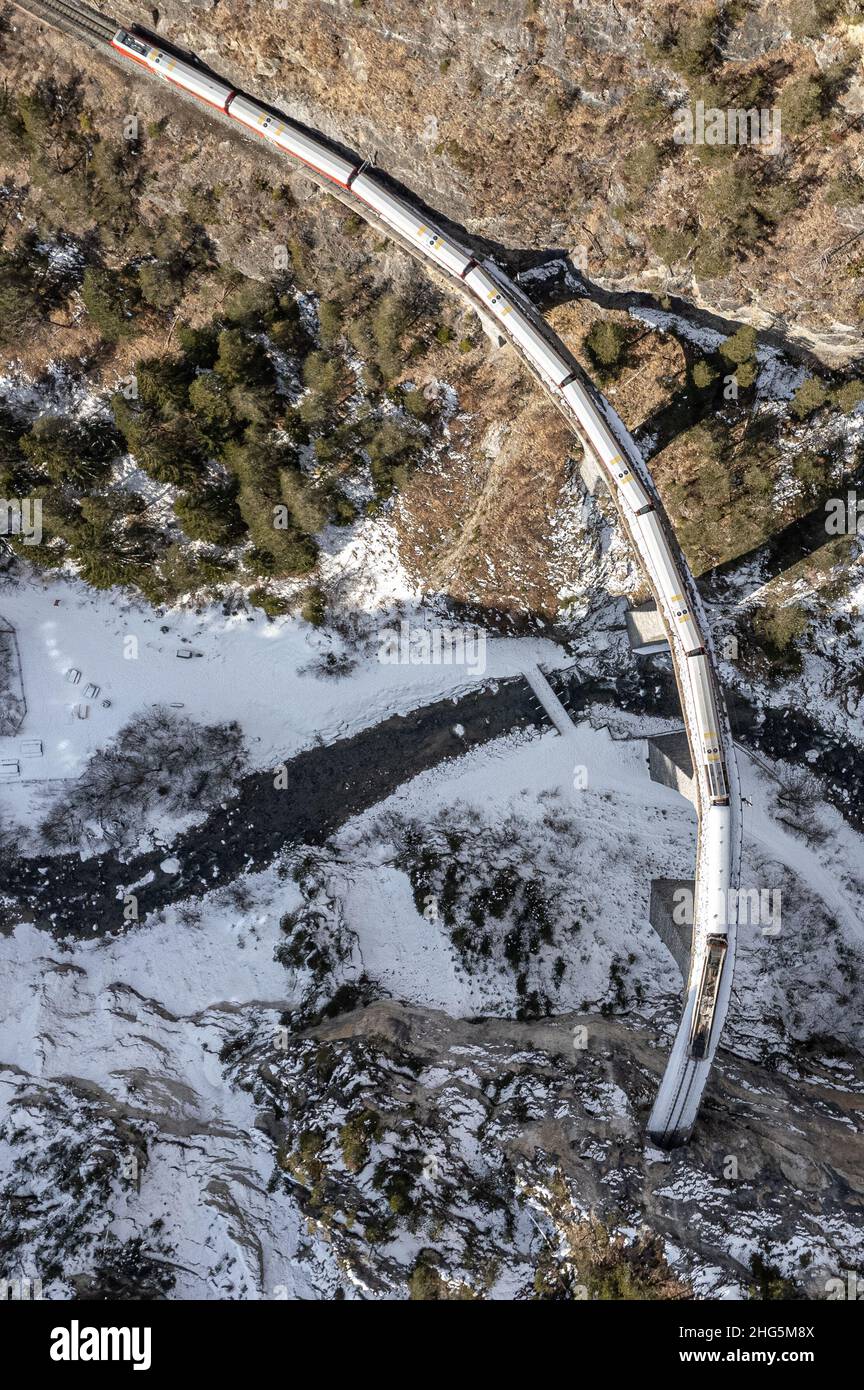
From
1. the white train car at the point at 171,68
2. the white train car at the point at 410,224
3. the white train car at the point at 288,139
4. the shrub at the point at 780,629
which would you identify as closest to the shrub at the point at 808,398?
the shrub at the point at 780,629

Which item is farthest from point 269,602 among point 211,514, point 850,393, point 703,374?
point 850,393

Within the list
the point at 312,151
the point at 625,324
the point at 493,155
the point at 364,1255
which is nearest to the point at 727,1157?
the point at 364,1255

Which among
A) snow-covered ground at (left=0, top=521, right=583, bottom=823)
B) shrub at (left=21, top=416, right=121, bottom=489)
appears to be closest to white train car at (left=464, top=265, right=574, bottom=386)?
snow-covered ground at (left=0, top=521, right=583, bottom=823)

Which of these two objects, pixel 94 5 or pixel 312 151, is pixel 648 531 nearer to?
pixel 312 151

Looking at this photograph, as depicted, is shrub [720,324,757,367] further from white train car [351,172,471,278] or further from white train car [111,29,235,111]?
white train car [111,29,235,111]

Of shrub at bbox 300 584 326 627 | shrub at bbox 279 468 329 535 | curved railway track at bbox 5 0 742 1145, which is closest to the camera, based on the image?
curved railway track at bbox 5 0 742 1145
